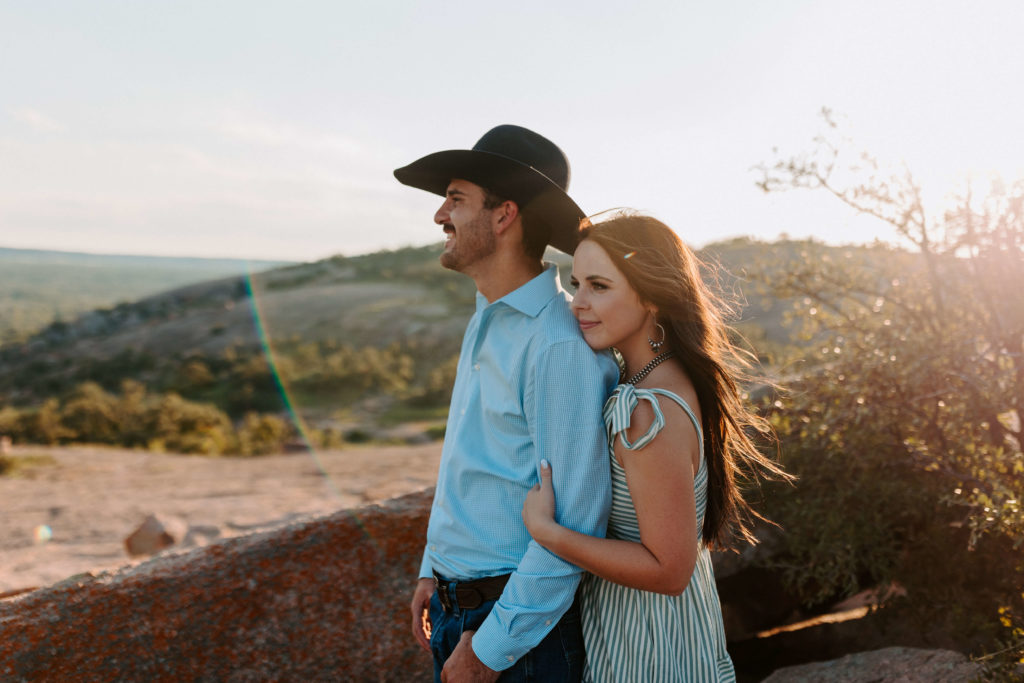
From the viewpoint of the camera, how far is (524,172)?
2135 mm

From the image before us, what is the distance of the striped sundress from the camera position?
1892 millimetres

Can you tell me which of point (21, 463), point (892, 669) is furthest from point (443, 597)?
point (21, 463)

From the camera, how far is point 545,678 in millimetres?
1895

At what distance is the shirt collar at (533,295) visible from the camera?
2057mm

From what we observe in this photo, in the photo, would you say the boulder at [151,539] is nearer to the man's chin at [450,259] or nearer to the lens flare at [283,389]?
the lens flare at [283,389]

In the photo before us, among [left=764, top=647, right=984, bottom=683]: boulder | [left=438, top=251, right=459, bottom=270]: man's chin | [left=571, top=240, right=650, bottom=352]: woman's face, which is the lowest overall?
[left=764, top=647, right=984, bottom=683]: boulder

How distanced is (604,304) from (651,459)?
42 cm

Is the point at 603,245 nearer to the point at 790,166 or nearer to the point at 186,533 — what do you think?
the point at 790,166

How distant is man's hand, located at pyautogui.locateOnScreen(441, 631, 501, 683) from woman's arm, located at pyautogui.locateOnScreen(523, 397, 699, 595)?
0.36m

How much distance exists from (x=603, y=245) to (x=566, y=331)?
9.9 inches

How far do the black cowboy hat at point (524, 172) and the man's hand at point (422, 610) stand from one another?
1.19 m

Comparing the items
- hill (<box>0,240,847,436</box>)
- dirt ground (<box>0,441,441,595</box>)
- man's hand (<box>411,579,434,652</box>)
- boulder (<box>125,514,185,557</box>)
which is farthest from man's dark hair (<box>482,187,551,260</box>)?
hill (<box>0,240,847,436</box>)

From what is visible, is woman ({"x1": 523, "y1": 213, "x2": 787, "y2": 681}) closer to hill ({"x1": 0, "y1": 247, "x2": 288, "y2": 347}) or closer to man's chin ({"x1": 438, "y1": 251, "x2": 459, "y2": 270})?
man's chin ({"x1": 438, "y1": 251, "x2": 459, "y2": 270})

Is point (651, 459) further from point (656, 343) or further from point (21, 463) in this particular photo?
point (21, 463)
